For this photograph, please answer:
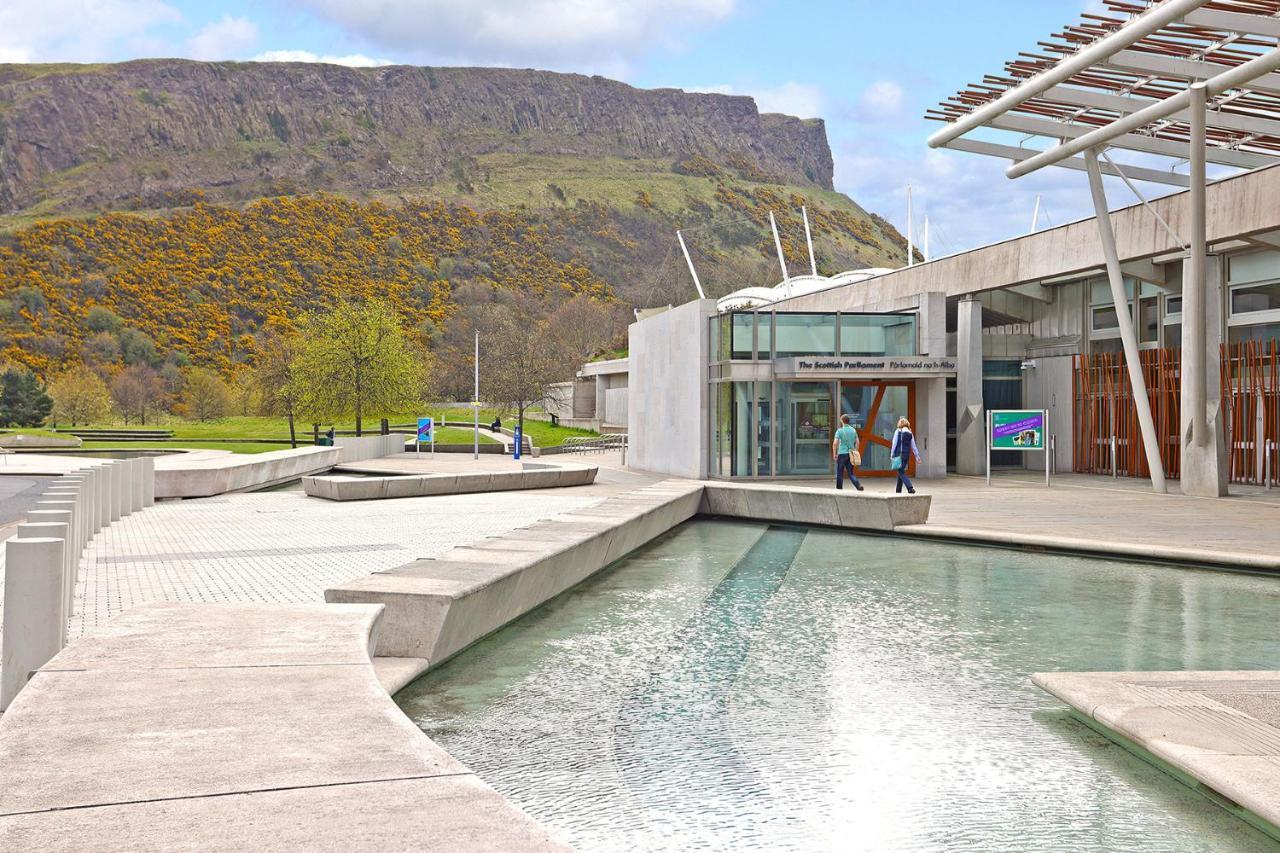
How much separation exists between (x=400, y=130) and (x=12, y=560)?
184 metres

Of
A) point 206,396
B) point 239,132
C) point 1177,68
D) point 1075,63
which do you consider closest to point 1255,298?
point 1177,68

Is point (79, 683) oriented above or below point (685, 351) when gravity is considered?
below

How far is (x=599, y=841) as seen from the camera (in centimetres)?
513

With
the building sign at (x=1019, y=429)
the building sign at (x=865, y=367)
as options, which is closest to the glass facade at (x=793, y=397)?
the building sign at (x=865, y=367)

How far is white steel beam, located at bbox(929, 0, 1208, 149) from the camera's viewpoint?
1806 centimetres

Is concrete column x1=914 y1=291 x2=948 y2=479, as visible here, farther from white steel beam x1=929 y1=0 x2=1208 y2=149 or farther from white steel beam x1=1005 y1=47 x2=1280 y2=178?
white steel beam x1=929 y1=0 x2=1208 y2=149

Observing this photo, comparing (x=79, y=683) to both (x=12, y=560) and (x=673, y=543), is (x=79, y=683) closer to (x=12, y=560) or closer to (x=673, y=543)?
(x=12, y=560)

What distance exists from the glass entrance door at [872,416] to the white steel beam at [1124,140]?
7339 mm

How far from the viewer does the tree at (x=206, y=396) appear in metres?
85.9

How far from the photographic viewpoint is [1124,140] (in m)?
25.0

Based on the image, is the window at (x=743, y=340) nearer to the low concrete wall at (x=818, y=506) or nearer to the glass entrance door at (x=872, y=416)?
the glass entrance door at (x=872, y=416)

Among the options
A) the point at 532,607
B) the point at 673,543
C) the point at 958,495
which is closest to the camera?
the point at 532,607

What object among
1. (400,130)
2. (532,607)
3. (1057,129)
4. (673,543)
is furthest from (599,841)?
(400,130)

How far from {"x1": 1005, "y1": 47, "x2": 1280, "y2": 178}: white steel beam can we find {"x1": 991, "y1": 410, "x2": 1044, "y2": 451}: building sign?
5531 mm
